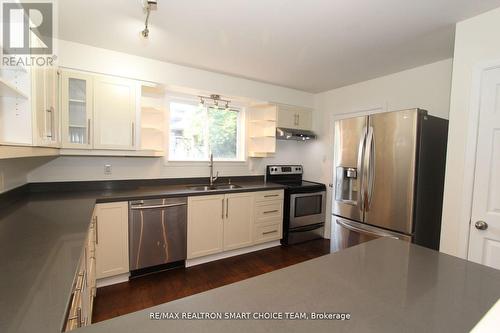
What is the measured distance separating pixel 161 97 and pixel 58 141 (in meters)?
1.31

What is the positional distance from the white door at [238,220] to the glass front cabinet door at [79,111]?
5.40 ft

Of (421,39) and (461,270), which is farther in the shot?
(421,39)

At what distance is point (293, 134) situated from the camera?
12.1 feet

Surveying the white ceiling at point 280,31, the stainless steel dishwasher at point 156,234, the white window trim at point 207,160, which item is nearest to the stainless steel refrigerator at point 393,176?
the white ceiling at point 280,31

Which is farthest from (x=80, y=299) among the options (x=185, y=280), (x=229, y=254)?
(x=229, y=254)

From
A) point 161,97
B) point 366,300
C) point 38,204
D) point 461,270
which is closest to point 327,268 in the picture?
point 366,300

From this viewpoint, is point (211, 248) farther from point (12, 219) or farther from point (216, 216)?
point (12, 219)

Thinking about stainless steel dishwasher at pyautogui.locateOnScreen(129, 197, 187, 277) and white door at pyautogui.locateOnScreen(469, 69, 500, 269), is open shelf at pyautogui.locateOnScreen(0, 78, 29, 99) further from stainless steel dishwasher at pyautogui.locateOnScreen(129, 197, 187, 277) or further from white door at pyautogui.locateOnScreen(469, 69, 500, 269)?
white door at pyautogui.locateOnScreen(469, 69, 500, 269)

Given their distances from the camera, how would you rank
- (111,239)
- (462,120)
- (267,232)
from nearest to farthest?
(462,120), (111,239), (267,232)

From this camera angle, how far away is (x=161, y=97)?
120 inches

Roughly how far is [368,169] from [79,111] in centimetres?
293

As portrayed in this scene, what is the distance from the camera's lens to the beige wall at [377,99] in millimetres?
2623

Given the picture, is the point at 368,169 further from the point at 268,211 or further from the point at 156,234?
the point at 156,234

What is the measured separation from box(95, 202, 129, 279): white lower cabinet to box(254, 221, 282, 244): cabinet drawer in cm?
161
